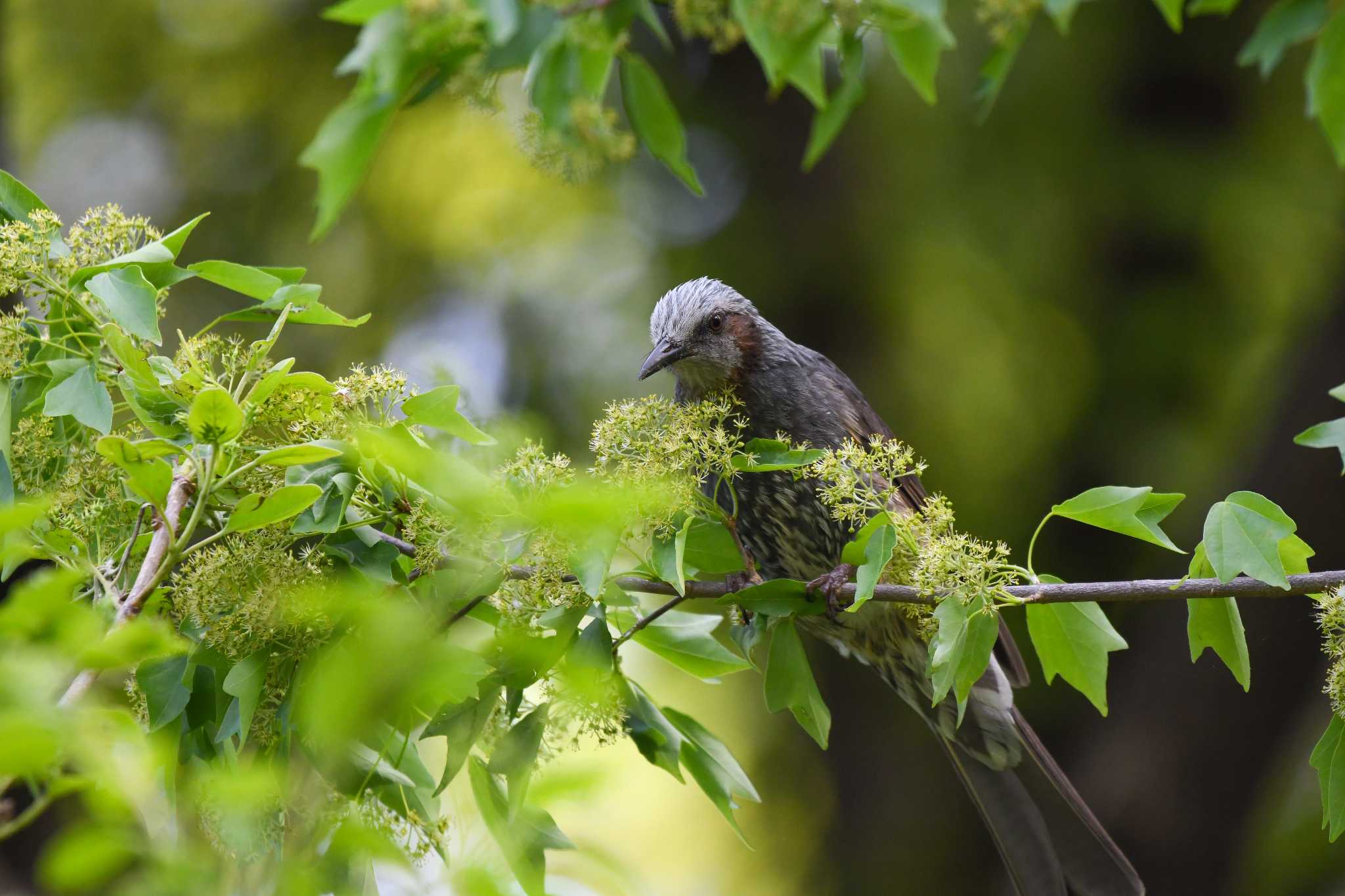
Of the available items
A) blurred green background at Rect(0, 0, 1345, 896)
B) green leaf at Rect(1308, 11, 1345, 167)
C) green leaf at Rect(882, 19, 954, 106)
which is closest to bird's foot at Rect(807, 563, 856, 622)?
green leaf at Rect(882, 19, 954, 106)

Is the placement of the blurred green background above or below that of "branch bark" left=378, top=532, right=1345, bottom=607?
below

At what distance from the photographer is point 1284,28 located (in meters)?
2.22

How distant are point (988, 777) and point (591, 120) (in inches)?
113

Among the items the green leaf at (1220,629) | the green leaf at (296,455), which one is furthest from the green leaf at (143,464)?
the green leaf at (1220,629)

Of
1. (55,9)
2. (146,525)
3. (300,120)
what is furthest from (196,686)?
(55,9)

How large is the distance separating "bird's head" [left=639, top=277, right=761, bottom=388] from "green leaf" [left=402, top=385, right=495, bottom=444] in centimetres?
179

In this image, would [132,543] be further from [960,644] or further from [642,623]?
[960,644]

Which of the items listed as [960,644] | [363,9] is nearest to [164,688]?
[363,9]

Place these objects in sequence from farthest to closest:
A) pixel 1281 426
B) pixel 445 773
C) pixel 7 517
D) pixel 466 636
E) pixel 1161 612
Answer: pixel 1161 612 < pixel 1281 426 < pixel 466 636 < pixel 445 773 < pixel 7 517

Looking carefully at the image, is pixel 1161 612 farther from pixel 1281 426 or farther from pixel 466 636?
pixel 466 636

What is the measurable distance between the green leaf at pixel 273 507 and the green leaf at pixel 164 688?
1.50 ft

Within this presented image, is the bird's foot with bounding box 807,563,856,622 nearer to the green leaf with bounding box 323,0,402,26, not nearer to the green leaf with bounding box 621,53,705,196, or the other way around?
the green leaf with bounding box 621,53,705,196

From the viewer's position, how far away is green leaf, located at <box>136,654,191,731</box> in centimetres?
213

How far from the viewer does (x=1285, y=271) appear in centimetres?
685
